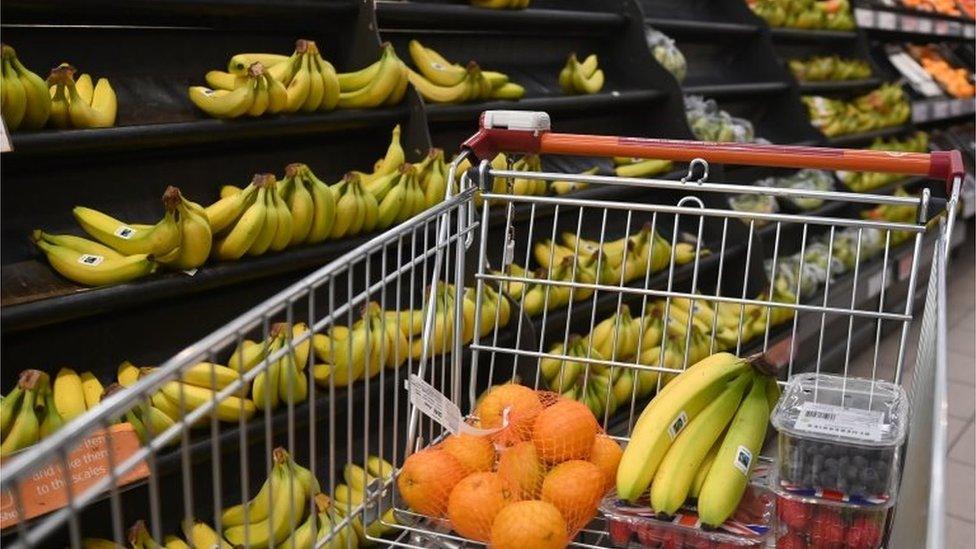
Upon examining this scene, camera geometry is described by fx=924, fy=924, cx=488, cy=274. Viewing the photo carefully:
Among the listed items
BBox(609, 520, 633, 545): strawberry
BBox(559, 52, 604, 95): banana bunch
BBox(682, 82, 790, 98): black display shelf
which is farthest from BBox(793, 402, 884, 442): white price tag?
BBox(682, 82, 790, 98): black display shelf

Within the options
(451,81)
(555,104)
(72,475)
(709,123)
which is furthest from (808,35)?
(72,475)

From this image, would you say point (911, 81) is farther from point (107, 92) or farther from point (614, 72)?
point (107, 92)

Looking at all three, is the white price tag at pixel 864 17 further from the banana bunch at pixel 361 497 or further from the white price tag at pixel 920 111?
the banana bunch at pixel 361 497

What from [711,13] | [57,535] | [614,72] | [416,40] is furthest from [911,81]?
[57,535]

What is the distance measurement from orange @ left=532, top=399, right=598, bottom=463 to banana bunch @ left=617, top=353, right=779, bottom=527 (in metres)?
0.07

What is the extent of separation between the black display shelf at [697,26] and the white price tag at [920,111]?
1470mm

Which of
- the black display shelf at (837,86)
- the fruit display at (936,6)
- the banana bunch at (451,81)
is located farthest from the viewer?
the fruit display at (936,6)

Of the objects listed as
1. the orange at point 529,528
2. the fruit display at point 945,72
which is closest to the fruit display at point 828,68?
the fruit display at point 945,72

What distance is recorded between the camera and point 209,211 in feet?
6.54

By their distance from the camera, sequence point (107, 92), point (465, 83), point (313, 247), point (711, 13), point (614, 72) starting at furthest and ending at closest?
point (711, 13)
point (614, 72)
point (465, 83)
point (313, 247)
point (107, 92)

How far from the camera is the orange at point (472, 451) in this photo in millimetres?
1309

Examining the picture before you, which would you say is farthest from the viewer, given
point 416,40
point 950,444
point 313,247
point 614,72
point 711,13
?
point 711,13

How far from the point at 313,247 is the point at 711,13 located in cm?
285

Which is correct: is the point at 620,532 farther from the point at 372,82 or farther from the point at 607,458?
the point at 372,82
